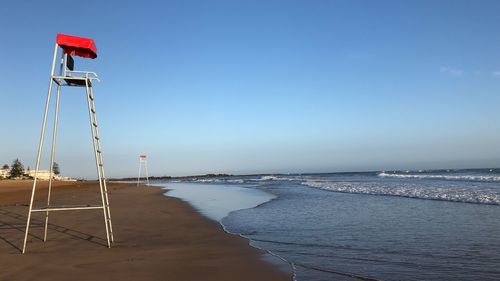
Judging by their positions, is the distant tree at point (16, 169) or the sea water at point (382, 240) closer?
the sea water at point (382, 240)

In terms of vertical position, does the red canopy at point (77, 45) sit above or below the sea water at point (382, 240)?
above

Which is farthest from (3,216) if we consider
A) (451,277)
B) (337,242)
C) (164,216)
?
(451,277)

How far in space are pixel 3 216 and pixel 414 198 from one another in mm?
18203

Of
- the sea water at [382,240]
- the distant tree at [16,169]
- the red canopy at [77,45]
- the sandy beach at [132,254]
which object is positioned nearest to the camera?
the sandy beach at [132,254]

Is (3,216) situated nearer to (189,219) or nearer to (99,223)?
(99,223)

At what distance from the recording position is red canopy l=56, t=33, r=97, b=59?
8.19 m

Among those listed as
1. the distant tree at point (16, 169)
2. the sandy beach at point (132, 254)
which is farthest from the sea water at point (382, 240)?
the distant tree at point (16, 169)

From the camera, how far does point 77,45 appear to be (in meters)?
8.30

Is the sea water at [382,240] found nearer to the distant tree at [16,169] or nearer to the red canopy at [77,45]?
the red canopy at [77,45]

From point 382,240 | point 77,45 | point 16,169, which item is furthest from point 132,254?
point 16,169

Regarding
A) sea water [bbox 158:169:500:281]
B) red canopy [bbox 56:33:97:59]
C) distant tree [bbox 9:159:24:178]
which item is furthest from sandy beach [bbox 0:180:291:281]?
distant tree [bbox 9:159:24:178]

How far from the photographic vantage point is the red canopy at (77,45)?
8188 millimetres

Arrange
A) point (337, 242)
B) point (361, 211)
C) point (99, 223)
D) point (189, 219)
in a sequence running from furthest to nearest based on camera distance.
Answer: point (361, 211)
point (189, 219)
point (99, 223)
point (337, 242)

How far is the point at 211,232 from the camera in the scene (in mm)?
10914
